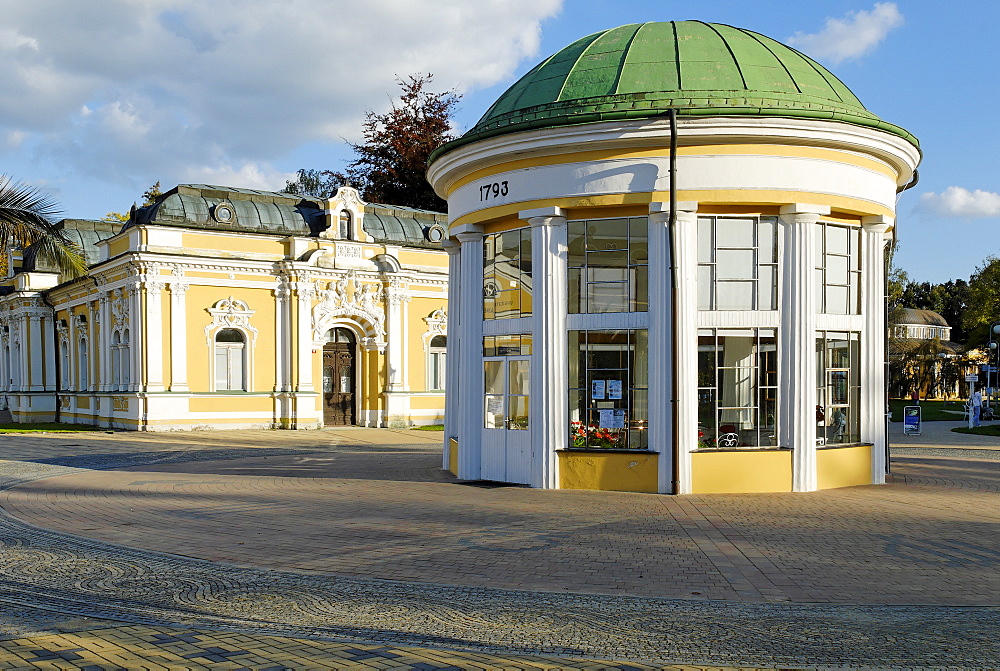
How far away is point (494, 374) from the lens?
49.9 feet

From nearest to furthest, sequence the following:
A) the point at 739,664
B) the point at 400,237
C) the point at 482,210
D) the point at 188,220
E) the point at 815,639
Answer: the point at 739,664 → the point at 815,639 → the point at 482,210 → the point at 188,220 → the point at 400,237

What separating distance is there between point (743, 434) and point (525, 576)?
642 centimetres

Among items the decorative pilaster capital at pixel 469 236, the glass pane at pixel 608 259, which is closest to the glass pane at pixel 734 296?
the glass pane at pixel 608 259

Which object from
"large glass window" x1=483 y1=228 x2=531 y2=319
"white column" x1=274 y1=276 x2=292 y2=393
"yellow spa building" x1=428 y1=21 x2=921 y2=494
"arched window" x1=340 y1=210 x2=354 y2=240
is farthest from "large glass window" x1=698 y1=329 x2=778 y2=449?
"arched window" x1=340 y1=210 x2=354 y2=240

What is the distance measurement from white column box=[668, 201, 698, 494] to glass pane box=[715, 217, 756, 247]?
482mm

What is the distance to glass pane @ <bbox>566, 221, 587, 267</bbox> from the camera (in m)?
14.2

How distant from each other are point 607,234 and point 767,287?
2453 mm

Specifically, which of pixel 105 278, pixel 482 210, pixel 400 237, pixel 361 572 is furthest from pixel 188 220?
pixel 361 572

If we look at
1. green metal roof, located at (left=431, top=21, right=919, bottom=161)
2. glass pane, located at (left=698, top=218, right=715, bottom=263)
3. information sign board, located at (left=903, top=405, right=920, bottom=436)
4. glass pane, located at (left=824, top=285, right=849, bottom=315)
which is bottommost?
information sign board, located at (left=903, top=405, right=920, bottom=436)

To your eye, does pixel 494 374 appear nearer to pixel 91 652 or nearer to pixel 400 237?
pixel 91 652

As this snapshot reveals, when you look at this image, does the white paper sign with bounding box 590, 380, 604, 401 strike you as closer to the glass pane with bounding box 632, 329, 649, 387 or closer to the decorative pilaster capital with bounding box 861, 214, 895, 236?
the glass pane with bounding box 632, 329, 649, 387

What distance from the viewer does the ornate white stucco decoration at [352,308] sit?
3331 cm

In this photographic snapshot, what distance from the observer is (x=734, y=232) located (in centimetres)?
1393

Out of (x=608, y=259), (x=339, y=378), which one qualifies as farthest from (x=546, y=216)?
(x=339, y=378)
